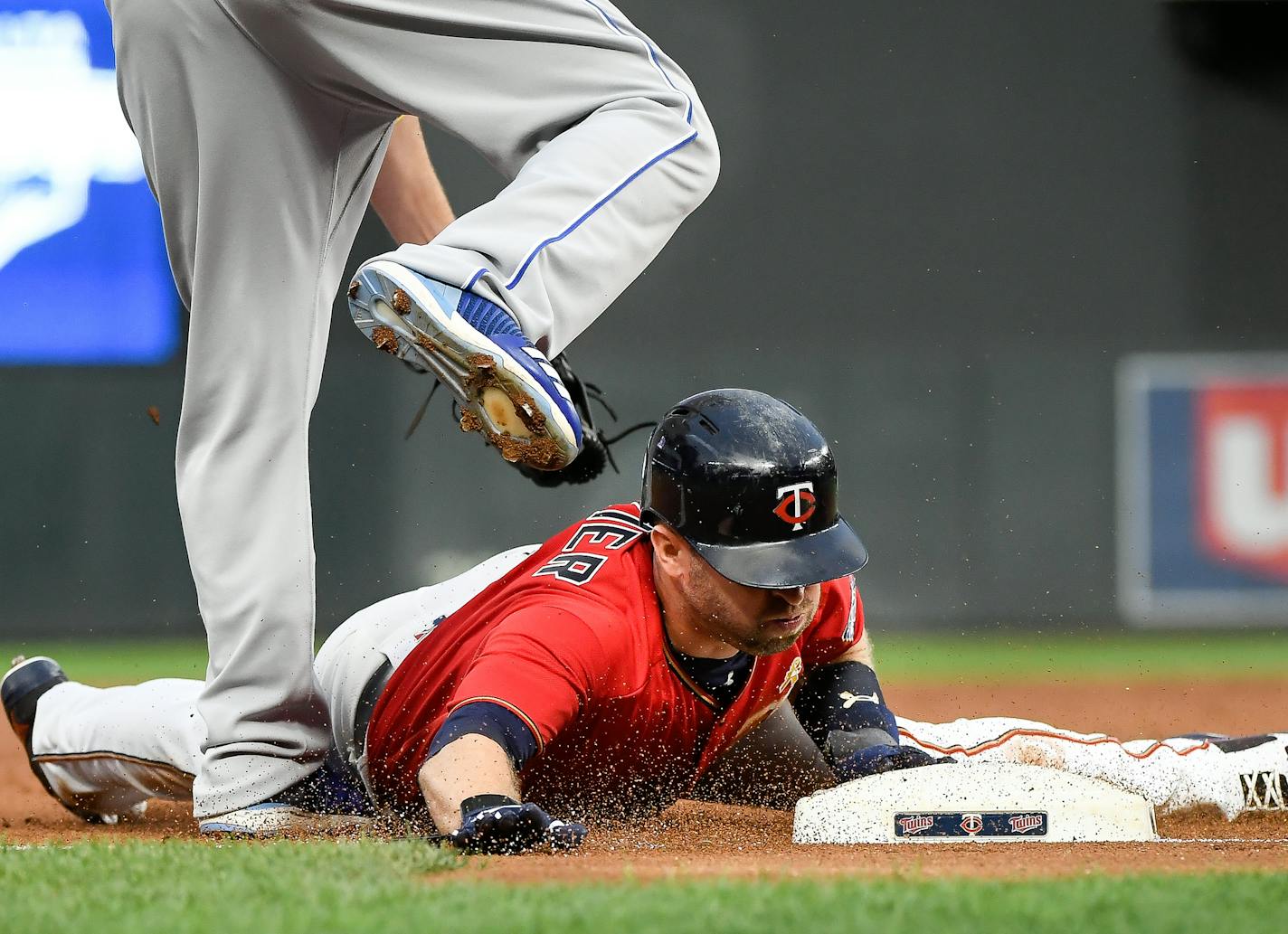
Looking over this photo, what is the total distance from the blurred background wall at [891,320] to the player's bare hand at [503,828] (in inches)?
223

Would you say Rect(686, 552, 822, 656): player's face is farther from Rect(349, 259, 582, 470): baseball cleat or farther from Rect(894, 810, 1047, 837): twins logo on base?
Rect(349, 259, 582, 470): baseball cleat

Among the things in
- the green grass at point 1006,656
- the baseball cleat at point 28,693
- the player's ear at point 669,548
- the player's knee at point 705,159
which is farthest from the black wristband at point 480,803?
the green grass at point 1006,656

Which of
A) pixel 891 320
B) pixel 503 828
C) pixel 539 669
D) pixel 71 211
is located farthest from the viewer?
pixel 891 320

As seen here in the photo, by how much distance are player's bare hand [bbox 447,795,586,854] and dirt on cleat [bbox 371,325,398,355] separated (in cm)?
59

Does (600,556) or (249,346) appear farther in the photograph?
(600,556)

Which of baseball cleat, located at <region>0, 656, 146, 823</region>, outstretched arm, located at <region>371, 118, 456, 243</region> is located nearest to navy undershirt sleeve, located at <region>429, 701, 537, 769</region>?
outstretched arm, located at <region>371, 118, 456, 243</region>

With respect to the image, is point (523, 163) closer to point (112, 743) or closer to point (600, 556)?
point (600, 556)

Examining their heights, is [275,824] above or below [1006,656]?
above

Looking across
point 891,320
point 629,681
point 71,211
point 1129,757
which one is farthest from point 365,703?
point 891,320

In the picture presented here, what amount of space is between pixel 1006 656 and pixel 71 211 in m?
4.89

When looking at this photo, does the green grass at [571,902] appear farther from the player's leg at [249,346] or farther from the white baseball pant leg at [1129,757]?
the white baseball pant leg at [1129,757]

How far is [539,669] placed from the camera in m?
2.21

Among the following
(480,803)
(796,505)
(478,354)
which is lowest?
(480,803)

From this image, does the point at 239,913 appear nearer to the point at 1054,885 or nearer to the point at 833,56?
the point at 1054,885
